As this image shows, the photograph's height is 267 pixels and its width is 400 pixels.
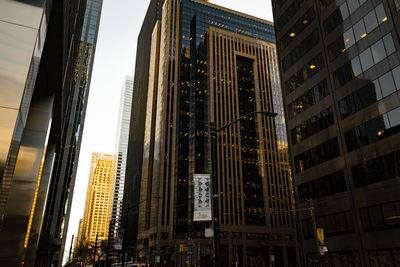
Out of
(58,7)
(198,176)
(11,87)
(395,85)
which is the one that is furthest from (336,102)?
(11,87)

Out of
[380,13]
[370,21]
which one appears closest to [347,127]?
[370,21]

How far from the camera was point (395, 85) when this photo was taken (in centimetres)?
3353

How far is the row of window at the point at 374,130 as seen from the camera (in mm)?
33031

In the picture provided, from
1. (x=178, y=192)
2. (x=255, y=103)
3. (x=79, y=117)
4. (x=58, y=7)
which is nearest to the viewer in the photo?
(x=58, y=7)

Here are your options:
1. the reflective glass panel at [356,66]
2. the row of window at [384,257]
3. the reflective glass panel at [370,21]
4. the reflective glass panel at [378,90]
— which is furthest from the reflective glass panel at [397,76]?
the row of window at [384,257]

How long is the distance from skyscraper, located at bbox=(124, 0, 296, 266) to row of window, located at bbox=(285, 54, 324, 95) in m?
A: 51.5

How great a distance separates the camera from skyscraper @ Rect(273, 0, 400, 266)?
1316 inches

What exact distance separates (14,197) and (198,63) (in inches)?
4235

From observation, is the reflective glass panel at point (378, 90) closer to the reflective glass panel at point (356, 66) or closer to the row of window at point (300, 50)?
the reflective glass panel at point (356, 66)

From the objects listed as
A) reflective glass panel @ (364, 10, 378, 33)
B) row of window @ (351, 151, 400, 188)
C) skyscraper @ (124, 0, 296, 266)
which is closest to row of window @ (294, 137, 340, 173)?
row of window @ (351, 151, 400, 188)

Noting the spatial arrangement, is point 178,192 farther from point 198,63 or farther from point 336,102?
point 336,102

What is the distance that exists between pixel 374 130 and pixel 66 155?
2573 inches

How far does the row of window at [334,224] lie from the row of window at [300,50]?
26143 millimetres

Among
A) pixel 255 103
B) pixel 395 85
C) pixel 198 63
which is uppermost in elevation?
pixel 198 63
